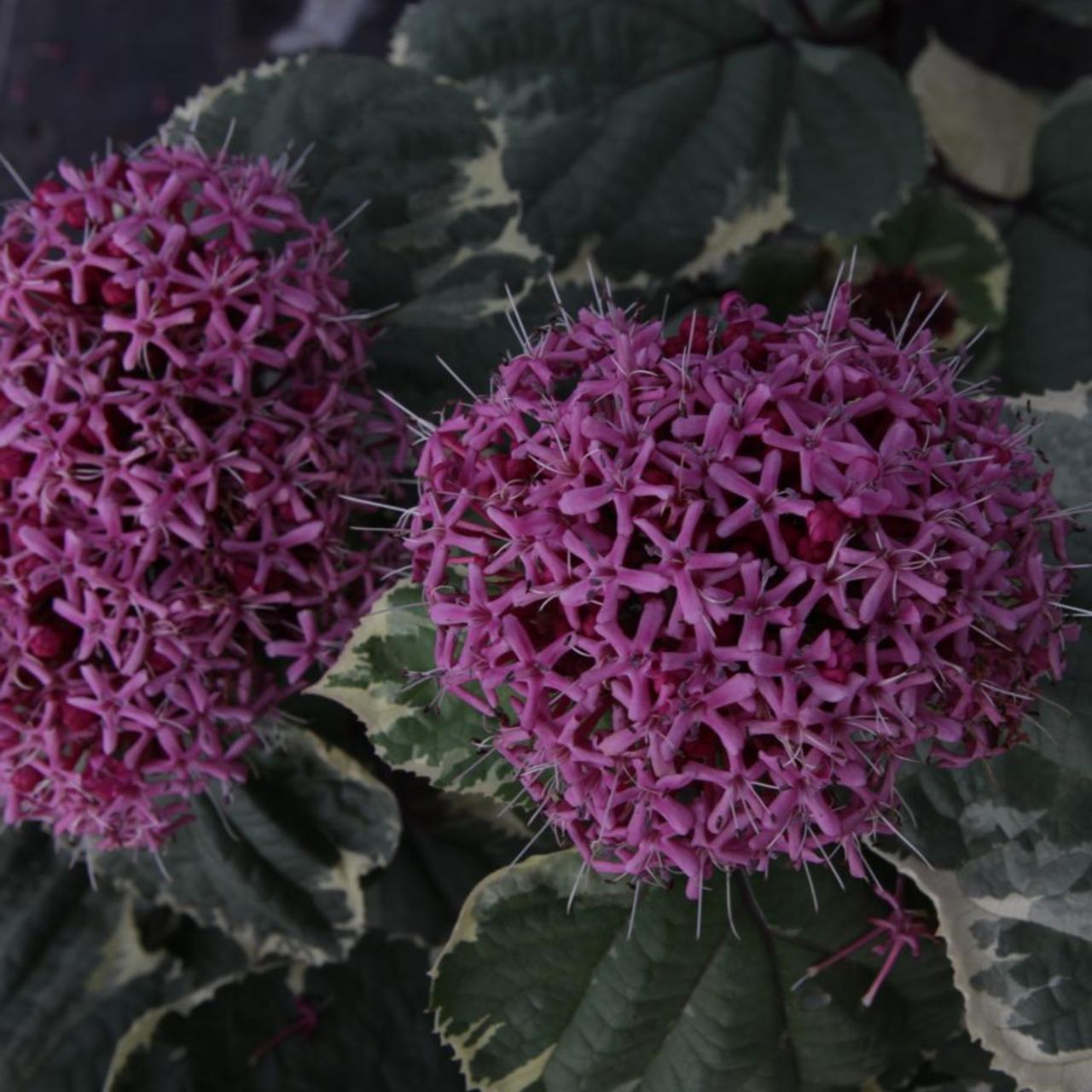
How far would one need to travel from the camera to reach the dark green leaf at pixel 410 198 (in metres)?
1.14

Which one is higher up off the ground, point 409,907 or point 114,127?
point 114,127

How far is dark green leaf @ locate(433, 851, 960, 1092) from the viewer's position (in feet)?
3.02

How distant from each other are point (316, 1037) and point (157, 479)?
2.12 feet

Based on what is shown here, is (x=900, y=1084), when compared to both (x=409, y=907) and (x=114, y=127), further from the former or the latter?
(x=114, y=127)

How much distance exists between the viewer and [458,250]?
1160 millimetres

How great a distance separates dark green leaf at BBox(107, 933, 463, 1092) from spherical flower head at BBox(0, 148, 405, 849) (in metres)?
0.31

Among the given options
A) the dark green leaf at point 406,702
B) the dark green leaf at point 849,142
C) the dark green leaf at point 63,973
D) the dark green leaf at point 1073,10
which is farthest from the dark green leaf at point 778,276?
the dark green leaf at point 63,973


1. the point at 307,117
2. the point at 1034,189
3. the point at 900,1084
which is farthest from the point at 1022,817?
the point at 1034,189

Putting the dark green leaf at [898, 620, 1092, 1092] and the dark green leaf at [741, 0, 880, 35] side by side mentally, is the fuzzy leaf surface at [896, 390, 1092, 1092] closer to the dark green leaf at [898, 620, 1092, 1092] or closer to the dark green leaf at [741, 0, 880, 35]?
the dark green leaf at [898, 620, 1092, 1092]

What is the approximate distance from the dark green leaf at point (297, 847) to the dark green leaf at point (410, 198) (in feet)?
1.25

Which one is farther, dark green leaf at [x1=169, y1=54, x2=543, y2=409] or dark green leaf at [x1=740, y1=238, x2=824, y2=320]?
dark green leaf at [x1=740, y1=238, x2=824, y2=320]

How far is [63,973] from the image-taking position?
126 cm

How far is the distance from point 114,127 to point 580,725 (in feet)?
7.30

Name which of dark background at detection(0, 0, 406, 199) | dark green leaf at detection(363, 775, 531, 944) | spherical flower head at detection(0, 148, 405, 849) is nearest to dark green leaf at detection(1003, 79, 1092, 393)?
dark green leaf at detection(363, 775, 531, 944)
